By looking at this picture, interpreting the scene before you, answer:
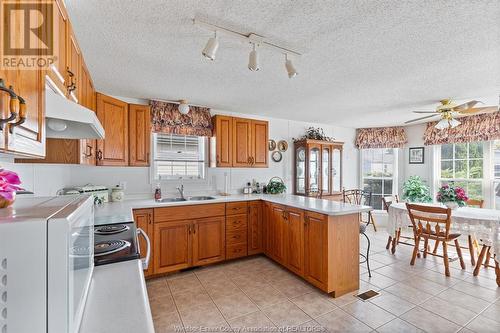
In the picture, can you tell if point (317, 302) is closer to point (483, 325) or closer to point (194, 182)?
point (483, 325)

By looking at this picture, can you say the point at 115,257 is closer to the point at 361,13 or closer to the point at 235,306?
the point at 235,306

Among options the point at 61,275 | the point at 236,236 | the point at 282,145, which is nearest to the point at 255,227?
the point at 236,236

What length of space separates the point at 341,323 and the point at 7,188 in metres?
2.28

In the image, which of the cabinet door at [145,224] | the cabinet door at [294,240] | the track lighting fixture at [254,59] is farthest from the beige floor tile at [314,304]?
the track lighting fixture at [254,59]

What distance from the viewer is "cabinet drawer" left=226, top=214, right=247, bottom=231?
317 cm

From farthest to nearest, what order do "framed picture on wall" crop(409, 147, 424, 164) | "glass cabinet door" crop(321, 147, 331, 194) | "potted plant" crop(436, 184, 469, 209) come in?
1. "framed picture on wall" crop(409, 147, 424, 164)
2. "glass cabinet door" crop(321, 147, 331, 194)
3. "potted plant" crop(436, 184, 469, 209)

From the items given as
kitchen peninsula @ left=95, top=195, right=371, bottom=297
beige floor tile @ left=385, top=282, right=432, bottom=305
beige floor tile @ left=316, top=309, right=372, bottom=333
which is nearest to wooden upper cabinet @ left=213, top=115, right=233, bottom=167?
kitchen peninsula @ left=95, top=195, right=371, bottom=297

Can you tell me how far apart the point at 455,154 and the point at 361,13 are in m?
4.28

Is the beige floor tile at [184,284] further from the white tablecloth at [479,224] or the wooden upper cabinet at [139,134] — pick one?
the white tablecloth at [479,224]

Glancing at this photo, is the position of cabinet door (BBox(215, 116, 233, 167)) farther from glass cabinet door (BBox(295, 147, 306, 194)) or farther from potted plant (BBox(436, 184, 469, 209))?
potted plant (BBox(436, 184, 469, 209))

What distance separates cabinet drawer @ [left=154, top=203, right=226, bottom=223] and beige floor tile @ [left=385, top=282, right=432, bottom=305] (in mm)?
2096

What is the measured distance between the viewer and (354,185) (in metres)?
5.44

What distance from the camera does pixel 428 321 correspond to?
6.43ft

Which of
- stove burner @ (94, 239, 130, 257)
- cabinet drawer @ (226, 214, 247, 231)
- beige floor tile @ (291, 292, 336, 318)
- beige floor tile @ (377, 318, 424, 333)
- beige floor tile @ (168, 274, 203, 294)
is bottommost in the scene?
beige floor tile @ (168, 274, 203, 294)
